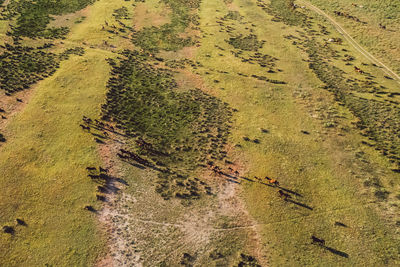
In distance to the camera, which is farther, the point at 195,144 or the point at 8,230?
the point at 195,144

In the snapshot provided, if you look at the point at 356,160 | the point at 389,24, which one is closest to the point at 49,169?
the point at 356,160

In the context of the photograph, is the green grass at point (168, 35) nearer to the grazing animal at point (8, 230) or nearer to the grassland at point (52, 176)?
the grassland at point (52, 176)

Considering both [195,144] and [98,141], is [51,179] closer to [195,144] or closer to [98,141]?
[98,141]

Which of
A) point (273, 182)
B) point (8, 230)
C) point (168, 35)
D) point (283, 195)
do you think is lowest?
point (8, 230)

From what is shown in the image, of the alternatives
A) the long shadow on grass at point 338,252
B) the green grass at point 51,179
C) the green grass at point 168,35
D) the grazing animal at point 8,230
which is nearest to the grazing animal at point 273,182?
the long shadow on grass at point 338,252

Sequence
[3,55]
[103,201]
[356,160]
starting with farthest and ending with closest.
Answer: [3,55] → [356,160] → [103,201]

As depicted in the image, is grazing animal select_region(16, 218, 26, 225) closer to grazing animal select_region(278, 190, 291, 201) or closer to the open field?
the open field

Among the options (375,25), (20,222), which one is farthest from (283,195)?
(375,25)

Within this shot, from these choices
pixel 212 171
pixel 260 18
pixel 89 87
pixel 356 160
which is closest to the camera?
pixel 212 171

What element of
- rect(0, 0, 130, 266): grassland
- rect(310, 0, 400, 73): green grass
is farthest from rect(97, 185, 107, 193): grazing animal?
rect(310, 0, 400, 73): green grass

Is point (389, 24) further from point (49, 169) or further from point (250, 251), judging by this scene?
point (49, 169)
